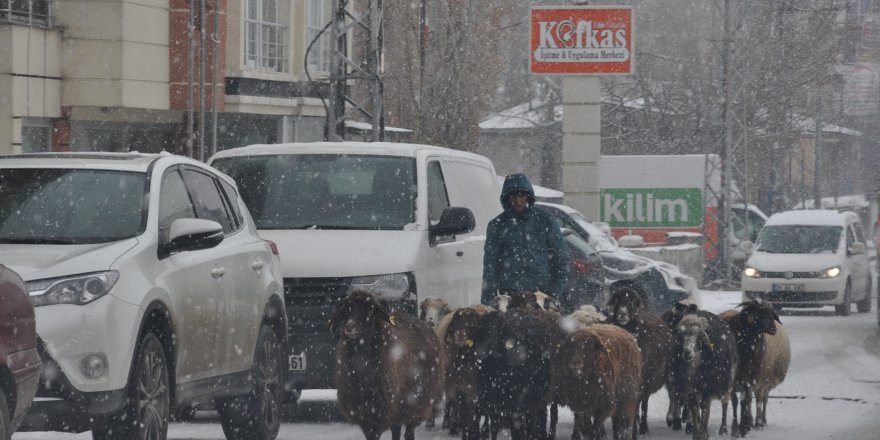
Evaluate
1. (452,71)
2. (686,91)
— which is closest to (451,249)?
(452,71)

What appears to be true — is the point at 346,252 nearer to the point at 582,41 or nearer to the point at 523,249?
the point at 523,249

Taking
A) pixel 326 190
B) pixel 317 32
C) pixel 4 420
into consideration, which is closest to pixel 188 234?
pixel 4 420

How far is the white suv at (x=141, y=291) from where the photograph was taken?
26.1 ft

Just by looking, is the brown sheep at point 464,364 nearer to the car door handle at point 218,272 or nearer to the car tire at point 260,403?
the car tire at point 260,403

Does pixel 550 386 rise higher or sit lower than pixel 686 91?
lower

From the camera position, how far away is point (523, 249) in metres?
11.1

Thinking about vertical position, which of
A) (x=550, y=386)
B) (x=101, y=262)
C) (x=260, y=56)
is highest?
(x=260, y=56)

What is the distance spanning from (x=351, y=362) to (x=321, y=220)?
278 cm

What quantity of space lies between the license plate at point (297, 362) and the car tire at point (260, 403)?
2.73 ft

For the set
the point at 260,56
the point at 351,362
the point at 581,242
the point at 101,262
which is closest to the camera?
the point at 101,262

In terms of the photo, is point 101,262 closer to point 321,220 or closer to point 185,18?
point 321,220

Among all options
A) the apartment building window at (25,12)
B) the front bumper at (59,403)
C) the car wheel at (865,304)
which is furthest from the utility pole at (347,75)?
the front bumper at (59,403)

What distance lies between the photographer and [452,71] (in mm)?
37781

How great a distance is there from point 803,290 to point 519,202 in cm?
1727
